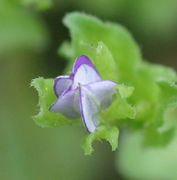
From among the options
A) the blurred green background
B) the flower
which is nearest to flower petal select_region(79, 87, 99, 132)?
the flower

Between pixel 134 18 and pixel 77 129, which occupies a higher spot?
pixel 134 18

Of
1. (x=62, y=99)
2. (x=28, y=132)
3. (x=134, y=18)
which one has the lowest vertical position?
(x=62, y=99)

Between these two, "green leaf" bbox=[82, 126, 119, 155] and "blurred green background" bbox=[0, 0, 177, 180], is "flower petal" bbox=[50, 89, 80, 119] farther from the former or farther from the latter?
"blurred green background" bbox=[0, 0, 177, 180]

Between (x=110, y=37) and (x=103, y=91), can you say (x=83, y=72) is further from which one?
(x=110, y=37)

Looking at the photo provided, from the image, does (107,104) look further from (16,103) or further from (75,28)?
(16,103)

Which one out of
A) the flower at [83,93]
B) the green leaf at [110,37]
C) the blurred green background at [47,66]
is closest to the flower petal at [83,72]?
the flower at [83,93]

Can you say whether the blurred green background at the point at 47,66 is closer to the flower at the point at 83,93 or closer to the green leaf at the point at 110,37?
the green leaf at the point at 110,37

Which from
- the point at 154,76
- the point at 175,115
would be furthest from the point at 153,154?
the point at 154,76
